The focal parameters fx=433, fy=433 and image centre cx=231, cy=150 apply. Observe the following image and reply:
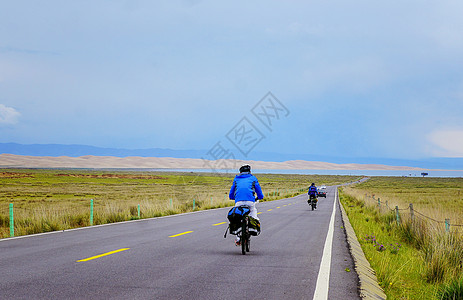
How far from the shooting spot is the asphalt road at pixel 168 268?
243 inches

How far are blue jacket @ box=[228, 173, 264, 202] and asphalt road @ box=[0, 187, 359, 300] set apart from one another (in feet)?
4.30

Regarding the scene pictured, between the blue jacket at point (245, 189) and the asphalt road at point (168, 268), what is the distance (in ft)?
4.30

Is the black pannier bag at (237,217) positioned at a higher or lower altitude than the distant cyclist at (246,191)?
lower

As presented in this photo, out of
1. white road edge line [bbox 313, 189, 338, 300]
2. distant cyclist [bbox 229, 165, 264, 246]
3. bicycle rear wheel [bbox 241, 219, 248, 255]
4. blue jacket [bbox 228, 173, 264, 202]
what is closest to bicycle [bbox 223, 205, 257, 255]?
bicycle rear wheel [bbox 241, 219, 248, 255]

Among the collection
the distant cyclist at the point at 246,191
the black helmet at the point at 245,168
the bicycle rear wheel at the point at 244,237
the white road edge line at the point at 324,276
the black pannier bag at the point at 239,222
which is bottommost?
the white road edge line at the point at 324,276

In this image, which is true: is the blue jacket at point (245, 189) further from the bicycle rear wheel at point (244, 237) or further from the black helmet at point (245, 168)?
the bicycle rear wheel at point (244, 237)

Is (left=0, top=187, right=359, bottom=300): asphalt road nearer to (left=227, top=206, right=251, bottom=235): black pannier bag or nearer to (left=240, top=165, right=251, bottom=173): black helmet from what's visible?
(left=227, top=206, right=251, bottom=235): black pannier bag

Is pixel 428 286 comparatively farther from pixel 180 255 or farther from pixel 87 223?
pixel 87 223

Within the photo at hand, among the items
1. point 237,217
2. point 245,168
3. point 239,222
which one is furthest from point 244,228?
point 245,168

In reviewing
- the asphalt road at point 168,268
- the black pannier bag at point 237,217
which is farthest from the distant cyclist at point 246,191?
the asphalt road at point 168,268

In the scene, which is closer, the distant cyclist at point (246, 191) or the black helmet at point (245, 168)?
the distant cyclist at point (246, 191)

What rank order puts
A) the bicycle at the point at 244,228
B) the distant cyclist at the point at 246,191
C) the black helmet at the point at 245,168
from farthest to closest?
1. the black helmet at the point at 245,168
2. the distant cyclist at the point at 246,191
3. the bicycle at the point at 244,228

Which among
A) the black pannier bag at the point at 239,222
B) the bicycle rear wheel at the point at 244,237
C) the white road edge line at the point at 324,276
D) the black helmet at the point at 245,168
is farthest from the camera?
the black helmet at the point at 245,168

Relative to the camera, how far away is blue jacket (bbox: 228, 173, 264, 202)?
1052cm
